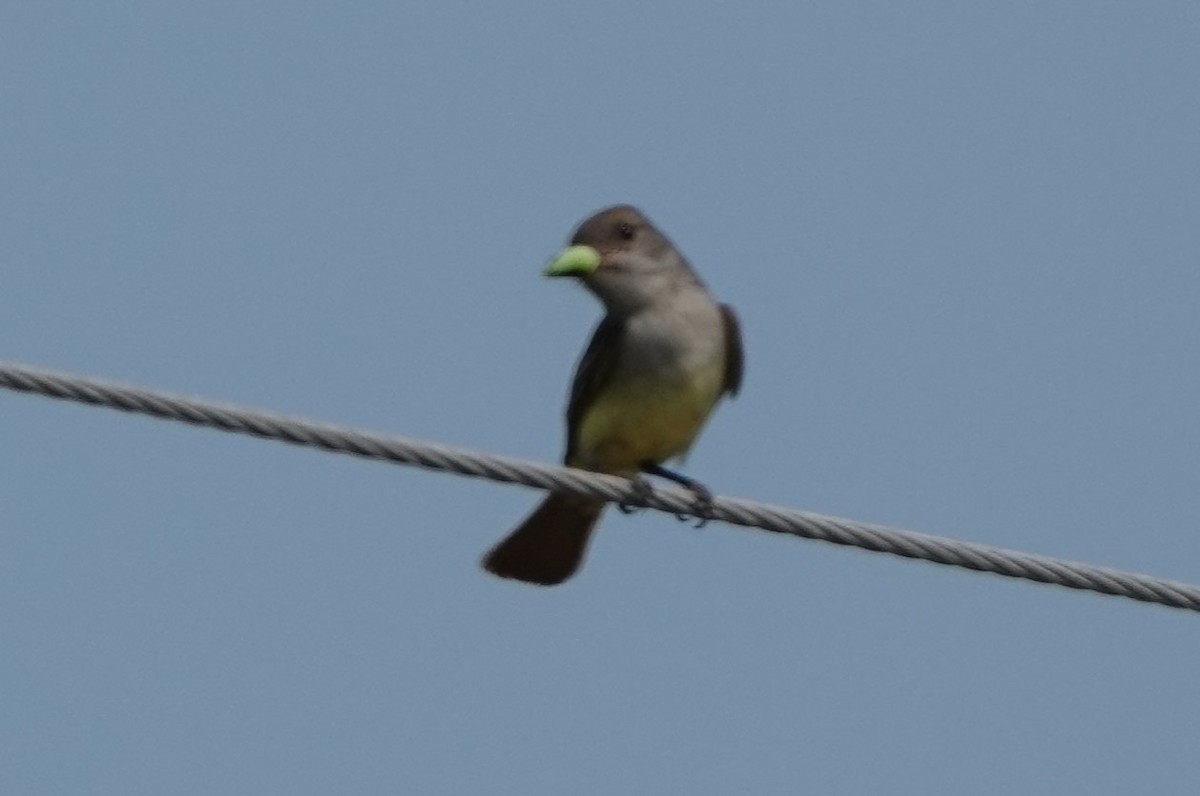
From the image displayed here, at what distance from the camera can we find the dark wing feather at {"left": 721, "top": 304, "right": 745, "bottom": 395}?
1013 centimetres

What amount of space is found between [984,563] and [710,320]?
3070mm

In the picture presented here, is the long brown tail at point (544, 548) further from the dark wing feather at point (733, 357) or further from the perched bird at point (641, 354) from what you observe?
the dark wing feather at point (733, 357)

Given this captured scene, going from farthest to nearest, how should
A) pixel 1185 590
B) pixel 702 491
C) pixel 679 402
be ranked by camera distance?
pixel 679 402, pixel 702 491, pixel 1185 590

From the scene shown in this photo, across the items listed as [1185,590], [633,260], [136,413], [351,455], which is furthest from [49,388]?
[633,260]

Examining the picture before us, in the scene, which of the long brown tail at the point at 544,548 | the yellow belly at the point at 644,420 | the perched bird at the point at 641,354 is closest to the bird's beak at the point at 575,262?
the perched bird at the point at 641,354

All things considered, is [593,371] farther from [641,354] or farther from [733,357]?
[733,357]

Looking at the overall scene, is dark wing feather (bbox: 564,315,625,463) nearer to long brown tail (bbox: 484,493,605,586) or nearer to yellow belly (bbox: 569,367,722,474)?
yellow belly (bbox: 569,367,722,474)

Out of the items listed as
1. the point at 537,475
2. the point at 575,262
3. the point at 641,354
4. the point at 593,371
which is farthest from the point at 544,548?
the point at 537,475

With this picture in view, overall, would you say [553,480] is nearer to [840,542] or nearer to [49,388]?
[840,542]

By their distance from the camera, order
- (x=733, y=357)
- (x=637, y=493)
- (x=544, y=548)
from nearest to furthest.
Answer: (x=637, y=493) < (x=733, y=357) < (x=544, y=548)

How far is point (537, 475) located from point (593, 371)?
289 cm

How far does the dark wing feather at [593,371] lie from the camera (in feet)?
32.6

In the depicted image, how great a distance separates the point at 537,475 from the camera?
7113 millimetres

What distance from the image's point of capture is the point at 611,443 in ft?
32.5
